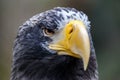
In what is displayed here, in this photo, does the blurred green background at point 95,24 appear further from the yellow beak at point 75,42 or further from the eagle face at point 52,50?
the yellow beak at point 75,42

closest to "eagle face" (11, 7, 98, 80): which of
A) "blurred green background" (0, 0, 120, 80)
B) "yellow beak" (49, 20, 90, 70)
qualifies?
"yellow beak" (49, 20, 90, 70)

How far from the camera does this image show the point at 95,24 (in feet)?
34.0

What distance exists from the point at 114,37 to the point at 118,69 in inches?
24.8

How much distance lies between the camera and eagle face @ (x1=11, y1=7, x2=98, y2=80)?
597cm

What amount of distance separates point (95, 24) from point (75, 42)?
14.9 feet

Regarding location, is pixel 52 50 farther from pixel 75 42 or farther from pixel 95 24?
pixel 95 24

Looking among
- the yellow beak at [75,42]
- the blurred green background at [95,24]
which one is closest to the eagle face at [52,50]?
the yellow beak at [75,42]

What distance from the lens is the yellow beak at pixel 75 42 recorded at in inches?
227

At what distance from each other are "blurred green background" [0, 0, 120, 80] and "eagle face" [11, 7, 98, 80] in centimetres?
373

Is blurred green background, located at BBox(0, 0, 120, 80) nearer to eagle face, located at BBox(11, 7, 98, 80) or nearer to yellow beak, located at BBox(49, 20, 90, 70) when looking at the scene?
eagle face, located at BBox(11, 7, 98, 80)

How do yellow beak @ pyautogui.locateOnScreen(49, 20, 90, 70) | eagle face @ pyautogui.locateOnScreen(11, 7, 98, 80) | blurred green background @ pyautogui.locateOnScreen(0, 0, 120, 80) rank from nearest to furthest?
yellow beak @ pyautogui.locateOnScreen(49, 20, 90, 70) < eagle face @ pyautogui.locateOnScreen(11, 7, 98, 80) < blurred green background @ pyautogui.locateOnScreen(0, 0, 120, 80)

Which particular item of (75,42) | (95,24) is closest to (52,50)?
(75,42)

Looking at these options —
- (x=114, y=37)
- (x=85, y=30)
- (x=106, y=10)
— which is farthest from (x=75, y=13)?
(x=114, y=37)

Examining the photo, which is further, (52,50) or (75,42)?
(52,50)
